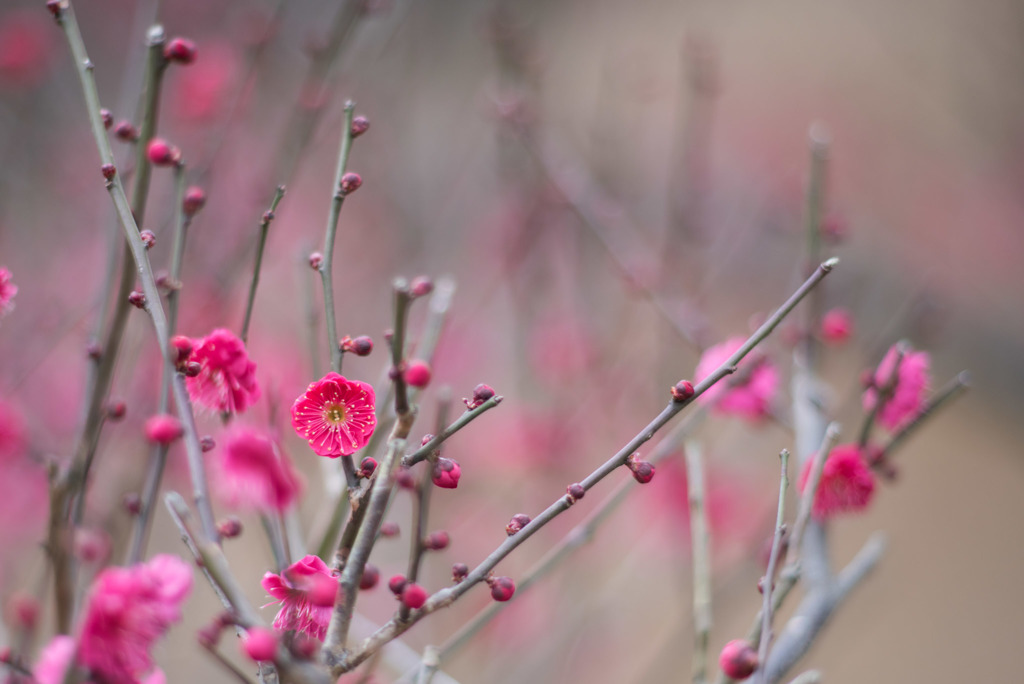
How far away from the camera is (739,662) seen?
1.44 ft

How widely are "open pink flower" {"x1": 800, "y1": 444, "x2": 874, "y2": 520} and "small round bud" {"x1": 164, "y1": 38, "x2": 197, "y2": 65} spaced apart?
595mm

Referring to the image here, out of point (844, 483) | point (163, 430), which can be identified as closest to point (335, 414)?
point (163, 430)

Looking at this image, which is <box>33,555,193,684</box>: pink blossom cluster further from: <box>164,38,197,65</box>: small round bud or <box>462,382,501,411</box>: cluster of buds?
<box>164,38,197,65</box>: small round bud

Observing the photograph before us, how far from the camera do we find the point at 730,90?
115 inches

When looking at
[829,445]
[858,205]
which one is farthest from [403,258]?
[858,205]

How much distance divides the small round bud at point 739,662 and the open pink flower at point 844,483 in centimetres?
19

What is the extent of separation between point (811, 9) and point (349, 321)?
97.4 inches

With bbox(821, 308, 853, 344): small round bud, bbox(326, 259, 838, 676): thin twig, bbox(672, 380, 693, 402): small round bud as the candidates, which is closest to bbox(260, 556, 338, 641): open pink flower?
bbox(326, 259, 838, 676): thin twig

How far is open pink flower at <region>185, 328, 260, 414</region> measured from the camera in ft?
1.48

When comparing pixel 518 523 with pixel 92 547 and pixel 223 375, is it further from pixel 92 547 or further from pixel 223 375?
pixel 92 547

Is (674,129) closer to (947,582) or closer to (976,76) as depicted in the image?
(976,76)

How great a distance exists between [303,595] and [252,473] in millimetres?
102

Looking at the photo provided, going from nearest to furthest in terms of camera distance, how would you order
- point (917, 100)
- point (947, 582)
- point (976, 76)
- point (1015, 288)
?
point (947, 582) < point (1015, 288) < point (976, 76) < point (917, 100)

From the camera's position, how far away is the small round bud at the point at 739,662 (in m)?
0.44
